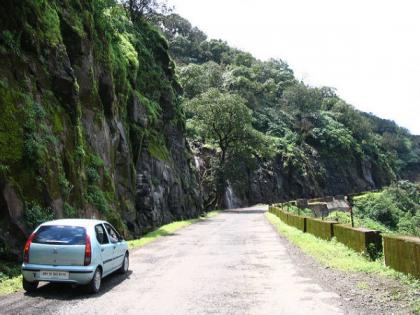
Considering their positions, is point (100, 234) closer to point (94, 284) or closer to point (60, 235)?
point (60, 235)

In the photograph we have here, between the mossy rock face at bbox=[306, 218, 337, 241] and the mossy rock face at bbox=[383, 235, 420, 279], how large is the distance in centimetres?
662

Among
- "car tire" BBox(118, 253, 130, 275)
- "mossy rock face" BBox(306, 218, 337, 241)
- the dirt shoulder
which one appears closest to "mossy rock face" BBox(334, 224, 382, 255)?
the dirt shoulder

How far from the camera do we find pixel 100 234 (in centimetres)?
1103

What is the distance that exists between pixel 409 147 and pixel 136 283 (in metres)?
154

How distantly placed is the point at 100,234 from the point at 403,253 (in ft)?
23.1

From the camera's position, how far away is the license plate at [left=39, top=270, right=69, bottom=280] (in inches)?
376

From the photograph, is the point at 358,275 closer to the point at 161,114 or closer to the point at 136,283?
the point at 136,283

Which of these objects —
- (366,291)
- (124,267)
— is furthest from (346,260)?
(124,267)

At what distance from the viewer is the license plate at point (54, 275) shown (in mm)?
9562

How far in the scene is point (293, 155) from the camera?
278 ft

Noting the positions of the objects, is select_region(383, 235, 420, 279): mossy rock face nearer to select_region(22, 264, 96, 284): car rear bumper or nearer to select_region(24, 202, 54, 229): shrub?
select_region(22, 264, 96, 284): car rear bumper

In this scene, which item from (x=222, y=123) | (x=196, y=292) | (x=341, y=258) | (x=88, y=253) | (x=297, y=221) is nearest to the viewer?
(x=88, y=253)

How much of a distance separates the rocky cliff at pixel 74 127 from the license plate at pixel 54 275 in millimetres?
3140

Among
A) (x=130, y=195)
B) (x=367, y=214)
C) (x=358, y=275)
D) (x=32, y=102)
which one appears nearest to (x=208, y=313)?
(x=358, y=275)
